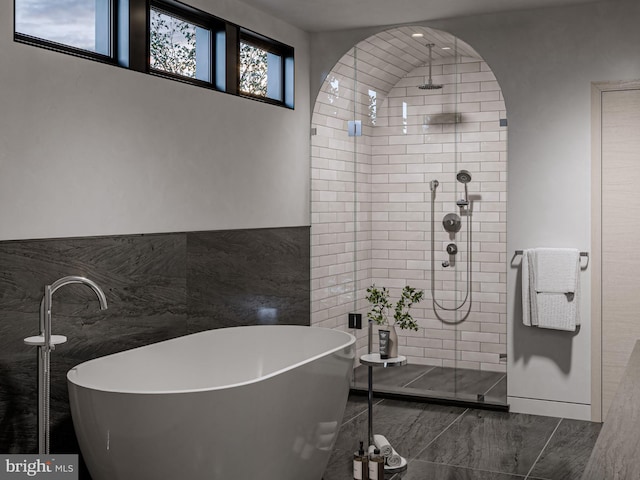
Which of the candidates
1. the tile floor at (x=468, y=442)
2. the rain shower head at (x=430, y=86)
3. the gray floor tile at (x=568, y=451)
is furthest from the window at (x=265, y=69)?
the gray floor tile at (x=568, y=451)

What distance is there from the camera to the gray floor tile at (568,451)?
399 cm

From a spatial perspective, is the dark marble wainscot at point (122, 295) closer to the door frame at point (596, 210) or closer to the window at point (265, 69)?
the window at point (265, 69)

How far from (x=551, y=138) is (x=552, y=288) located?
104 centimetres

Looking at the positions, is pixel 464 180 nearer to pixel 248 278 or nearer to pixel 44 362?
pixel 248 278

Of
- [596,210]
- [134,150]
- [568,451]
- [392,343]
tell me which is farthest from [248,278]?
[596,210]

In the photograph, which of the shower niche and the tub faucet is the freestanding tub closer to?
the tub faucet

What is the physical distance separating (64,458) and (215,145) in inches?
83.1

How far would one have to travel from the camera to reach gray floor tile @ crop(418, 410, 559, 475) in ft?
13.7

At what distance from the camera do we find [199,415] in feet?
9.61

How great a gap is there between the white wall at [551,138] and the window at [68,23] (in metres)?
2.66

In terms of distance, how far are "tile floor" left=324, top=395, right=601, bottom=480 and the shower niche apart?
10.7 inches

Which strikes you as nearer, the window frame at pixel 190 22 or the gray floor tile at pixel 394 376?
the window frame at pixel 190 22

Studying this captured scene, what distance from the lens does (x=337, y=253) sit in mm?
5844

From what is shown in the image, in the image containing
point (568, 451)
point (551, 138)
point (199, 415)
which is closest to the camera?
point (199, 415)
